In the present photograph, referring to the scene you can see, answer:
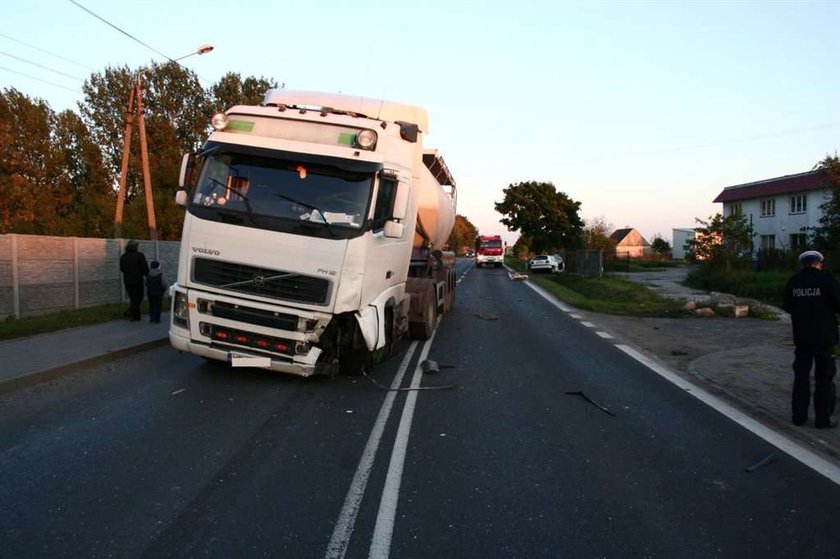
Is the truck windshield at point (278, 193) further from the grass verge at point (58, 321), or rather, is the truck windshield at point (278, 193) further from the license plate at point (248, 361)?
the grass verge at point (58, 321)

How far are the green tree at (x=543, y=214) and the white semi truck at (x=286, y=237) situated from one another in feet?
185

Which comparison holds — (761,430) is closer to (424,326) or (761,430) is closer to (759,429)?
(759,429)

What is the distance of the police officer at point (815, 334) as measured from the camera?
6.42m

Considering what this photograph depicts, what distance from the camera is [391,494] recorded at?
476 cm

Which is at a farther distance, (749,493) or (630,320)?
(630,320)

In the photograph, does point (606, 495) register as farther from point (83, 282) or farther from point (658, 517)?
point (83, 282)

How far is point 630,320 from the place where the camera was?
17.4 m

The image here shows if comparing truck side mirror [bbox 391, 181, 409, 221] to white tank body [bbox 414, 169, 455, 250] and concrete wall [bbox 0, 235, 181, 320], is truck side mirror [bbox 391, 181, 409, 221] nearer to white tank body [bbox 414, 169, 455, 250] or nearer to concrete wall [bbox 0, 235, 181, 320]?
white tank body [bbox 414, 169, 455, 250]

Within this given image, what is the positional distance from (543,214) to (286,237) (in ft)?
198

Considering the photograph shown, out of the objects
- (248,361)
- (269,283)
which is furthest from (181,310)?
(269,283)

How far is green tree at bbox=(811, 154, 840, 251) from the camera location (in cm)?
2623

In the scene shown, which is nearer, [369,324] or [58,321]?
[369,324]

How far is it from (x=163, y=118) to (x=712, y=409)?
43.6m

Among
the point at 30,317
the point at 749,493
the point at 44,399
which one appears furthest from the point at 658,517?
the point at 30,317
